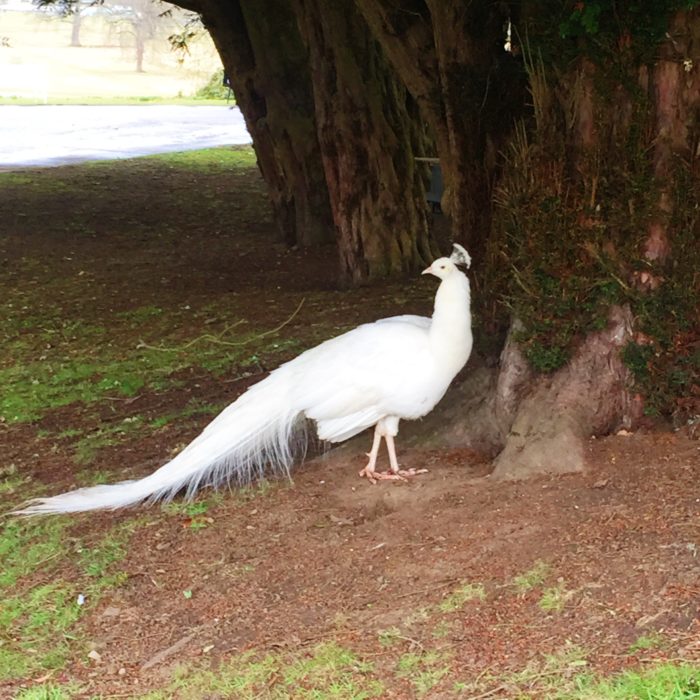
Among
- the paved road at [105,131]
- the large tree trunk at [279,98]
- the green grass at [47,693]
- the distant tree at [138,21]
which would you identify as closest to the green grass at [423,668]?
the green grass at [47,693]

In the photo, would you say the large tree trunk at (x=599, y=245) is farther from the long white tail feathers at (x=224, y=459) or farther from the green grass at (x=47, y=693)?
the green grass at (x=47, y=693)

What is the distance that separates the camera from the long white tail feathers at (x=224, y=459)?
17.3ft

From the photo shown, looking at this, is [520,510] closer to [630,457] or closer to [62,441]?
[630,457]

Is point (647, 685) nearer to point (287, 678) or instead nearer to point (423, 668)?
point (423, 668)

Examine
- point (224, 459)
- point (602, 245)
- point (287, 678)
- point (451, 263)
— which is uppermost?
point (602, 245)

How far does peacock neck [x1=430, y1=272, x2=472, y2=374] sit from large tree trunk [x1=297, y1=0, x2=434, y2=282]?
558 cm

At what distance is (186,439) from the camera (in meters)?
6.55

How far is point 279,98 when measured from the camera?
1262 centimetres

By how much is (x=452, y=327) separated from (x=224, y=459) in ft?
4.47

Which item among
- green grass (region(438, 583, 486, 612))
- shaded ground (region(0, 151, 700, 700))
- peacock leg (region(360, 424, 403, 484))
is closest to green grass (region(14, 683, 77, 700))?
shaded ground (region(0, 151, 700, 700))

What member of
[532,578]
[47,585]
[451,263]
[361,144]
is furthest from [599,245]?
[361,144]

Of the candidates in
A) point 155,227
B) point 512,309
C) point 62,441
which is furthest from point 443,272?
point 155,227

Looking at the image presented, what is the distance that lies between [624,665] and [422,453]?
2.36m

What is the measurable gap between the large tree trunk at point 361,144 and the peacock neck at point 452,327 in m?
5.58
